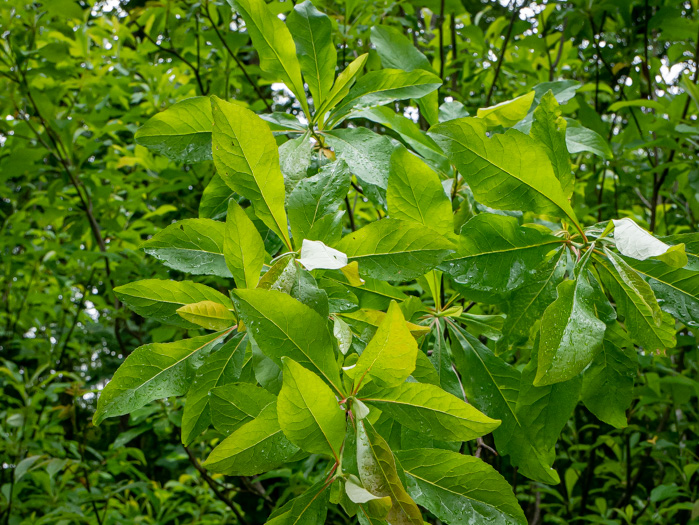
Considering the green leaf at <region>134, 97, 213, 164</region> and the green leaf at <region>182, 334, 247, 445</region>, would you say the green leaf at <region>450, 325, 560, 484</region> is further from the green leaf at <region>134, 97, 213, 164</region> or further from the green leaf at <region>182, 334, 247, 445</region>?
the green leaf at <region>134, 97, 213, 164</region>

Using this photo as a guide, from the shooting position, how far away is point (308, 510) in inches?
21.2

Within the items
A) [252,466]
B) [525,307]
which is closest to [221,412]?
[252,466]

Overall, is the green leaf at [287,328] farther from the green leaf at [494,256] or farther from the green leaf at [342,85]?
the green leaf at [342,85]

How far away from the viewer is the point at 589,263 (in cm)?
73

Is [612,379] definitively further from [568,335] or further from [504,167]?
[504,167]

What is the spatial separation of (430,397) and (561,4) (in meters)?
2.51

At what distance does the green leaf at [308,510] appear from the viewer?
533 mm

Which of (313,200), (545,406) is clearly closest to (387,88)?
(313,200)

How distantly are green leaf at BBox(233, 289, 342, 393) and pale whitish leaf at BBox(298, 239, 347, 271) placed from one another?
0.13 ft

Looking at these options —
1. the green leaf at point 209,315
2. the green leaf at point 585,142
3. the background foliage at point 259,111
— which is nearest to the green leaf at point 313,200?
the green leaf at point 209,315

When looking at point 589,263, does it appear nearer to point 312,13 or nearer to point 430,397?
point 430,397

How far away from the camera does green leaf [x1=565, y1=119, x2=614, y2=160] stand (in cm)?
91

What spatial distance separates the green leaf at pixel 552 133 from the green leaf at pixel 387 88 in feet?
0.68

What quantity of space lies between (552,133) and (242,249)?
0.45 m
